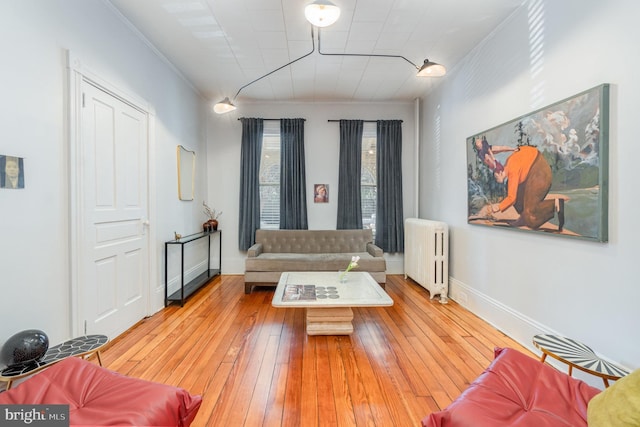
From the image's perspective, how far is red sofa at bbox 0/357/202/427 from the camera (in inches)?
44.7

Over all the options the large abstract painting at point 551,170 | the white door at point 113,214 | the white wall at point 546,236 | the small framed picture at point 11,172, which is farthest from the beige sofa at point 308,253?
the small framed picture at point 11,172

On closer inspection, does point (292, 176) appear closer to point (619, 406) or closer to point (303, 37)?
point (303, 37)

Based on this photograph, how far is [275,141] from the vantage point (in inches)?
201

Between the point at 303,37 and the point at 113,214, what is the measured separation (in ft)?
8.46

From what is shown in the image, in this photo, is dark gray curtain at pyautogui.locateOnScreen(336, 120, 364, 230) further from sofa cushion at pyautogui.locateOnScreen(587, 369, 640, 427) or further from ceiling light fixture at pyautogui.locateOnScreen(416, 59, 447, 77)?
sofa cushion at pyautogui.locateOnScreen(587, 369, 640, 427)

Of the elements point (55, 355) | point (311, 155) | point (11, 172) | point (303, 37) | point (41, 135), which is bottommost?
point (55, 355)

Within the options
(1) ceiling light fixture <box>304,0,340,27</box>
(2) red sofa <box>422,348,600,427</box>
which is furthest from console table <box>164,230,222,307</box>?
(2) red sofa <box>422,348,600,427</box>

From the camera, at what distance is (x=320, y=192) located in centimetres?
513

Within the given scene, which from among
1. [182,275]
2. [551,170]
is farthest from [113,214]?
[551,170]

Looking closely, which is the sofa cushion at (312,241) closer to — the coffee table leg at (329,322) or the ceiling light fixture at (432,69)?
the coffee table leg at (329,322)

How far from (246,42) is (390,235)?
3584 millimetres

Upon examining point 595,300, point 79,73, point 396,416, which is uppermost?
point 79,73

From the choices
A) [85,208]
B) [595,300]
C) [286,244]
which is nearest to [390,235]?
[286,244]

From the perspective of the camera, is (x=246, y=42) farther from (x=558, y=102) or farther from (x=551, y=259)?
(x=551, y=259)
